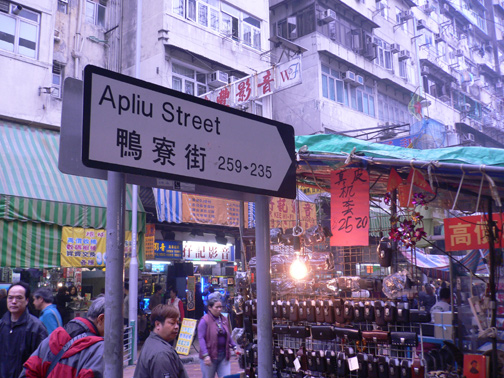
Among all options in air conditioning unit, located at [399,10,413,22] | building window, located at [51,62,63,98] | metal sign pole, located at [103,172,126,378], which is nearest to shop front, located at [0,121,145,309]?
building window, located at [51,62,63,98]

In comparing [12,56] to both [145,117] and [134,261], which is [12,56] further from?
[145,117]

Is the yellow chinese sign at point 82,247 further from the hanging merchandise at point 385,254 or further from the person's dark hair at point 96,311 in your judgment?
the person's dark hair at point 96,311

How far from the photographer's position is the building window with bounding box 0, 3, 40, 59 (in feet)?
41.8

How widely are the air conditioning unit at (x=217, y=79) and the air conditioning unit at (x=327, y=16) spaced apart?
641 centimetres

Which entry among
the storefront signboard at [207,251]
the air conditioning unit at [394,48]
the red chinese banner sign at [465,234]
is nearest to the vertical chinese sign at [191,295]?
the storefront signboard at [207,251]

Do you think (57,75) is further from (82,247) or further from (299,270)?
(299,270)

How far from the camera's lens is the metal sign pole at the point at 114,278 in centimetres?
210

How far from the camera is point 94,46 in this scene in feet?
50.2

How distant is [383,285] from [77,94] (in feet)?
15.8

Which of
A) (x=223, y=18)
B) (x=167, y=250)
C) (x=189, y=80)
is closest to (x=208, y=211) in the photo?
A: (x=167, y=250)

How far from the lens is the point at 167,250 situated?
15078 mm

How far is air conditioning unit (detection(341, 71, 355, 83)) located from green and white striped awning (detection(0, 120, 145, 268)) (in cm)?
1232

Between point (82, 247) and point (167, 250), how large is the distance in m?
3.19

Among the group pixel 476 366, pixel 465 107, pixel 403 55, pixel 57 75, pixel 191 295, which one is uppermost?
pixel 403 55
